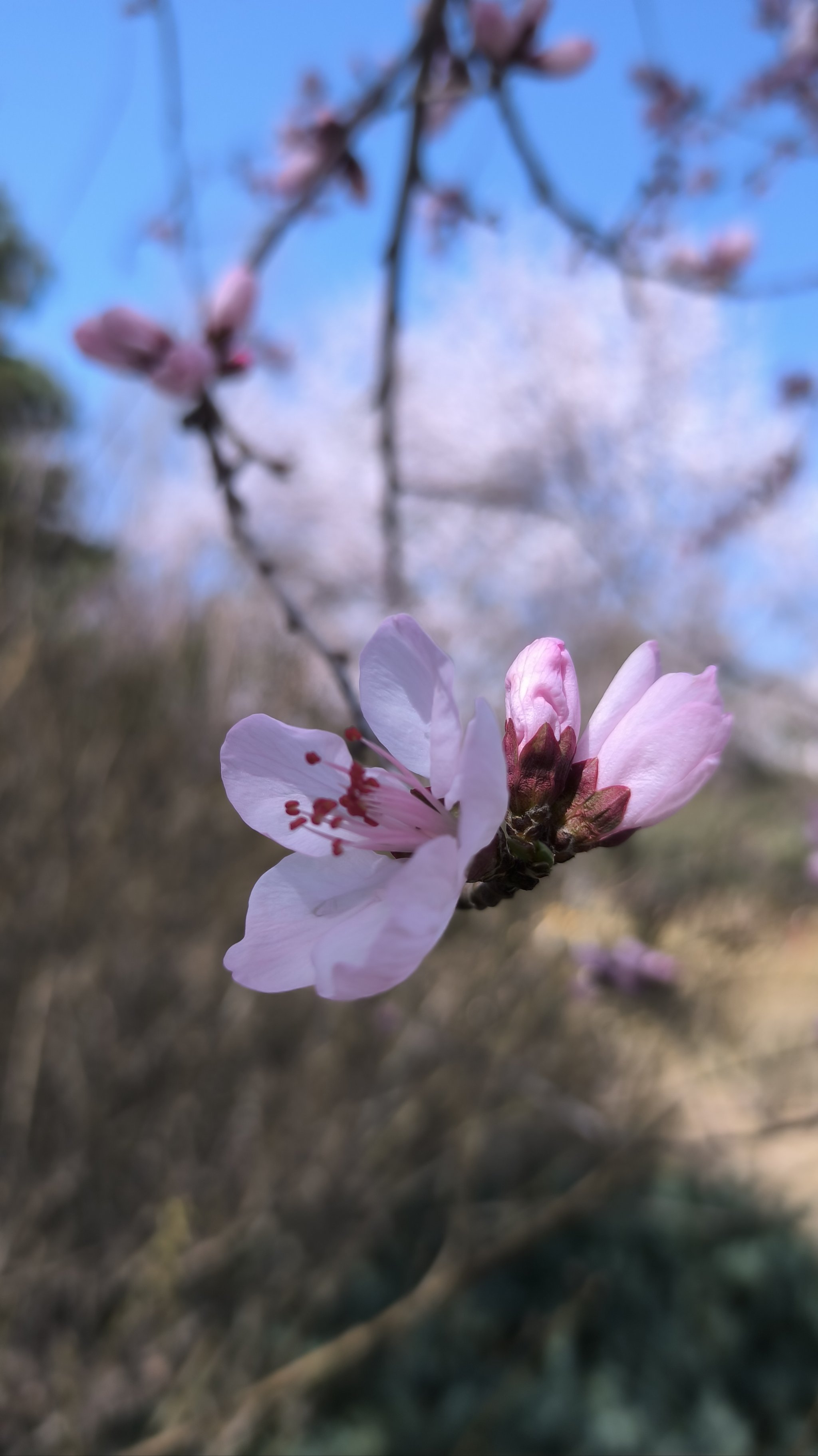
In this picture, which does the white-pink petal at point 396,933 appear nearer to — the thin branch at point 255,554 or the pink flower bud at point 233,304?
the thin branch at point 255,554

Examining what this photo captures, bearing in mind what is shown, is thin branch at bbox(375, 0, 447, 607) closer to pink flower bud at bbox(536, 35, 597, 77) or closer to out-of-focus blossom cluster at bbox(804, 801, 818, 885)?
pink flower bud at bbox(536, 35, 597, 77)

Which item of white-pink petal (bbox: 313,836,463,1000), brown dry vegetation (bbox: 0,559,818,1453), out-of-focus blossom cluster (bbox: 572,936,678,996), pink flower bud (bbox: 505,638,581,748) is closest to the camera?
white-pink petal (bbox: 313,836,463,1000)

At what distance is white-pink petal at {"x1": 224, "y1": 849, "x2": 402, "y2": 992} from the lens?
37 cm

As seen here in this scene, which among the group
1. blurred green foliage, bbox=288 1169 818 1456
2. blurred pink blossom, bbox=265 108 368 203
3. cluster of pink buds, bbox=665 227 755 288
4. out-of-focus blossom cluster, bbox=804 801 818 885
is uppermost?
blurred pink blossom, bbox=265 108 368 203

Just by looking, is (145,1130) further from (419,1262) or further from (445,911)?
(445,911)

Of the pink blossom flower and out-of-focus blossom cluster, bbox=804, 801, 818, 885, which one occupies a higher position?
the pink blossom flower

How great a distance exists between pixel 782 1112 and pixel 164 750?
79.3 inches

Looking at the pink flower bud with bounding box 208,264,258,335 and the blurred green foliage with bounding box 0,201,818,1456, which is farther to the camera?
the blurred green foliage with bounding box 0,201,818,1456

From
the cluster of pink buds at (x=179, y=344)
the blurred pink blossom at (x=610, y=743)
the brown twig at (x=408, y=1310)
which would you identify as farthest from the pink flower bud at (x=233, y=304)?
the brown twig at (x=408, y=1310)

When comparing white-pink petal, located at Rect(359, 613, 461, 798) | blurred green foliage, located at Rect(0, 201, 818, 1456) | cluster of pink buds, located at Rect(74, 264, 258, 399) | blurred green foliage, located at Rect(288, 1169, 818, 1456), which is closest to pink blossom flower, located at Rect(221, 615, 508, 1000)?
white-pink petal, located at Rect(359, 613, 461, 798)

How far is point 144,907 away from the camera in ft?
8.16

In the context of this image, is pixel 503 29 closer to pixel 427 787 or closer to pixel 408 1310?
pixel 427 787

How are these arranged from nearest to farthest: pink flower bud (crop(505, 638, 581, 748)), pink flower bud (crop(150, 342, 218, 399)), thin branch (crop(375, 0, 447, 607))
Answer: pink flower bud (crop(505, 638, 581, 748)) → pink flower bud (crop(150, 342, 218, 399)) → thin branch (crop(375, 0, 447, 607))

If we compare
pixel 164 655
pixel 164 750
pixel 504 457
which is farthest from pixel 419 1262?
pixel 504 457
